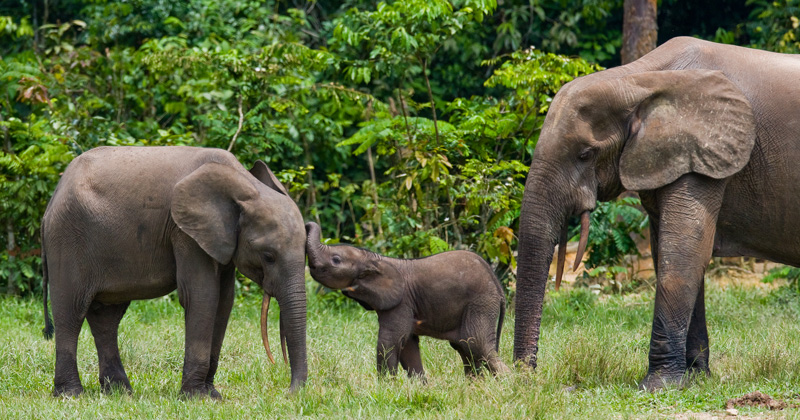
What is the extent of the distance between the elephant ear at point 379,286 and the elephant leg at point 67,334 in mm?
1974

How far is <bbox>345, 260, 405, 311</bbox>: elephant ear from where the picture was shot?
7578 millimetres

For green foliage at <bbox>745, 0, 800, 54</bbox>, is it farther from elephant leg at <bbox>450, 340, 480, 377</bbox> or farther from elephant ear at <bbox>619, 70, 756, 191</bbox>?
elephant leg at <bbox>450, 340, 480, 377</bbox>

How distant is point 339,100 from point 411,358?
6421 mm

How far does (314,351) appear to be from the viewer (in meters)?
8.78

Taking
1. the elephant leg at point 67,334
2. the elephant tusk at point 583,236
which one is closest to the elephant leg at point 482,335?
the elephant tusk at point 583,236

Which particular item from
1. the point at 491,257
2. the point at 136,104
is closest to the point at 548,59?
the point at 491,257

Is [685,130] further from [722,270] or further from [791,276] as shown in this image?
[722,270]

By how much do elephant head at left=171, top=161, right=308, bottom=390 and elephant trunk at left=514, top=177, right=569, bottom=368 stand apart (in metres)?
1.55

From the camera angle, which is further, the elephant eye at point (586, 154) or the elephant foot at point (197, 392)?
the elephant eye at point (586, 154)

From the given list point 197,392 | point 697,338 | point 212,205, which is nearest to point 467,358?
point 697,338

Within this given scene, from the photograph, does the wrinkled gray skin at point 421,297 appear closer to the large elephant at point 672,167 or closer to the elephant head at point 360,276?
the elephant head at point 360,276

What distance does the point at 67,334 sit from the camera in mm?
7332

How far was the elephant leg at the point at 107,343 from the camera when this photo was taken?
7.62 m

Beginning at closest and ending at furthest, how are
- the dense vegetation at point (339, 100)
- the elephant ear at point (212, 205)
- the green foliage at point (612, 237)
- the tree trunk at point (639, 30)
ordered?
the elephant ear at point (212, 205), the dense vegetation at point (339, 100), the green foliage at point (612, 237), the tree trunk at point (639, 30)
